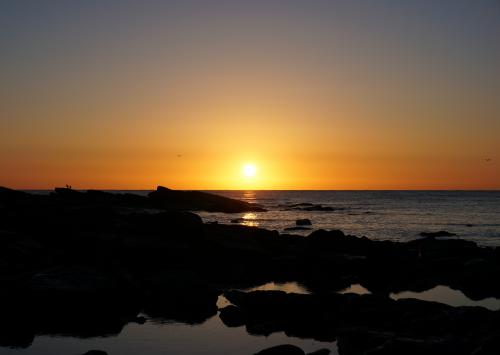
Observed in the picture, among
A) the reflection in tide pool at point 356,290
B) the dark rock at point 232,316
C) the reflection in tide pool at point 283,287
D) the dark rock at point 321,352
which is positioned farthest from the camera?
the reflection in tide pool at point 283,287

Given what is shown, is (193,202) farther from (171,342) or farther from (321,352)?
(321,352)

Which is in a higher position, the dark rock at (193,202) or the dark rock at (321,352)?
the dark rock at (193,202)

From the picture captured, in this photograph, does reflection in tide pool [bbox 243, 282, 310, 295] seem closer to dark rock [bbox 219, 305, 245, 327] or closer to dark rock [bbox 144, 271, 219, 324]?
dark rock [bbox 144, 271, 219, 324]

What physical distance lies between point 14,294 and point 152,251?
36.7 ft

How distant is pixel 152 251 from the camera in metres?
32.2

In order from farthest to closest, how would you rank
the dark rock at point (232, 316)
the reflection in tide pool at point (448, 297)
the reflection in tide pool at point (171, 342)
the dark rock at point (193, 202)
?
1. the dark rock at point (193, 202)
2. the reflection in tide pool at point (448, 297)
3. the dark rock at point (232, 316)
4. the reflection in tide pool at point (171, 342)

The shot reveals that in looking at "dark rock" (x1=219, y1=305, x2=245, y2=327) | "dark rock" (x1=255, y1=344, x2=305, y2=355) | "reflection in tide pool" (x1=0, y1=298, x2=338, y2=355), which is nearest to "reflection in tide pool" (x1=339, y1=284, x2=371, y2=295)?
"dark rock" (x1=219, y1=305, x2=245, y2=327)

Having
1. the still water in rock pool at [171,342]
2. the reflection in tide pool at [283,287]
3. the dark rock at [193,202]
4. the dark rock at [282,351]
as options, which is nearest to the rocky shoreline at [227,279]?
the still water in rock pool at [171,342]

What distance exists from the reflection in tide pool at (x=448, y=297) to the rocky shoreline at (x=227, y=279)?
24.6 inches

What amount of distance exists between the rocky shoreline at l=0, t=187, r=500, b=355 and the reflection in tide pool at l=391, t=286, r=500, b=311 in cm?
63

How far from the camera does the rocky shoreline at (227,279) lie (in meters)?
17.8

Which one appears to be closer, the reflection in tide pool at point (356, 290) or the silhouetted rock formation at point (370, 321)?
the silhouetted rock formation at point (370, 321)

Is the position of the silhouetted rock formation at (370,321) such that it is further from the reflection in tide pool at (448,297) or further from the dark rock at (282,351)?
the reflection in tide pool at (448,297)

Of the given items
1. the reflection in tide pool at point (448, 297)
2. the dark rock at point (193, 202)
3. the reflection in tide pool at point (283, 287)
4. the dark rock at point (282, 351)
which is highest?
the dark rock at point (193, 202)
